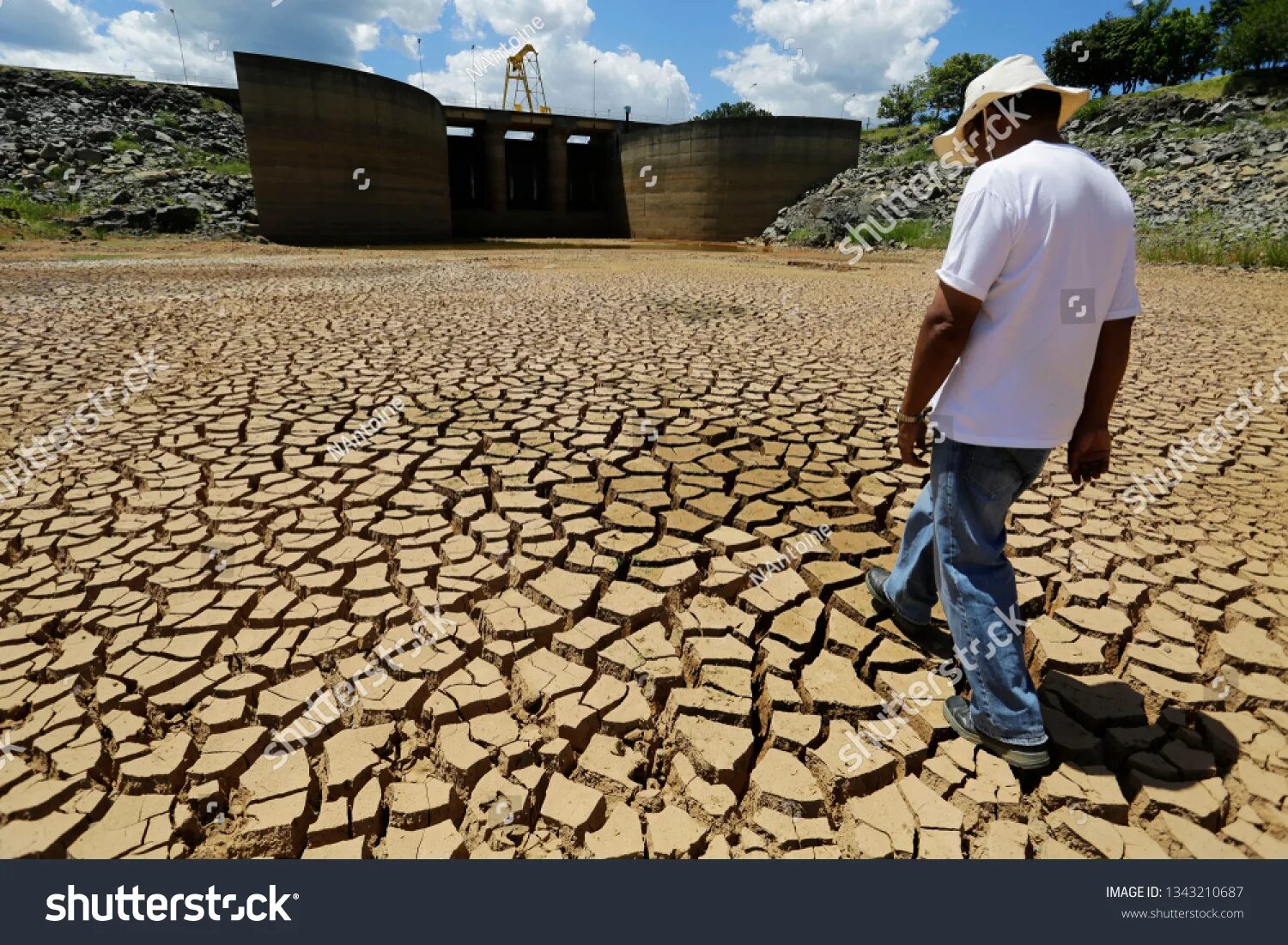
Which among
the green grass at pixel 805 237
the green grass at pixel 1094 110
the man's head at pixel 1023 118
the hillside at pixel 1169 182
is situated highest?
the green grass at pixel 1094 110

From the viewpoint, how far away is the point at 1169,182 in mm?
18109

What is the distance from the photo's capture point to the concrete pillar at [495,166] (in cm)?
2661

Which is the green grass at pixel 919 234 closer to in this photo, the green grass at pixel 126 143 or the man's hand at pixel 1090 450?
the man's hand at pixel 1090 450

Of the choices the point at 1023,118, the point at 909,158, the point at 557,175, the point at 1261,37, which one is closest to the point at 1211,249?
the point at 909,158

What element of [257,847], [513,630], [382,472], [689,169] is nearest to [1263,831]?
[513,630]

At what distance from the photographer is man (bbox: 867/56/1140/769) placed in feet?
4.61

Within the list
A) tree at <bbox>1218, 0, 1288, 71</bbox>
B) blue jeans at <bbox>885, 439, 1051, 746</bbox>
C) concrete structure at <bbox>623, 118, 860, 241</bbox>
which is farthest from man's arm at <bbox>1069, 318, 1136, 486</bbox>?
tree at <bbox>1218, 0, 1288, 71</bbox>

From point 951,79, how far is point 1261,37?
916 inches

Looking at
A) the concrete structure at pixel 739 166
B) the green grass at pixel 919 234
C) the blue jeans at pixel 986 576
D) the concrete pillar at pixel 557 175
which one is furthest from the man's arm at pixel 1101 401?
the concrete pillar at pixel 557 175

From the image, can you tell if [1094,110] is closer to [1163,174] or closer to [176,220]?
[1163,174]

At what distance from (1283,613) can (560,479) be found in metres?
2.81

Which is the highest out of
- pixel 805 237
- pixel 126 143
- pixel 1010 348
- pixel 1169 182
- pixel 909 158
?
pixel 909 158

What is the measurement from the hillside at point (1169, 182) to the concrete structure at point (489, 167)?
85.9 inches

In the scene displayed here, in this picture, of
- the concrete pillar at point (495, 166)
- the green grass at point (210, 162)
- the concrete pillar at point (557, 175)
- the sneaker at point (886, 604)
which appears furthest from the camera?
the concrete pillar at point (557, 175)
